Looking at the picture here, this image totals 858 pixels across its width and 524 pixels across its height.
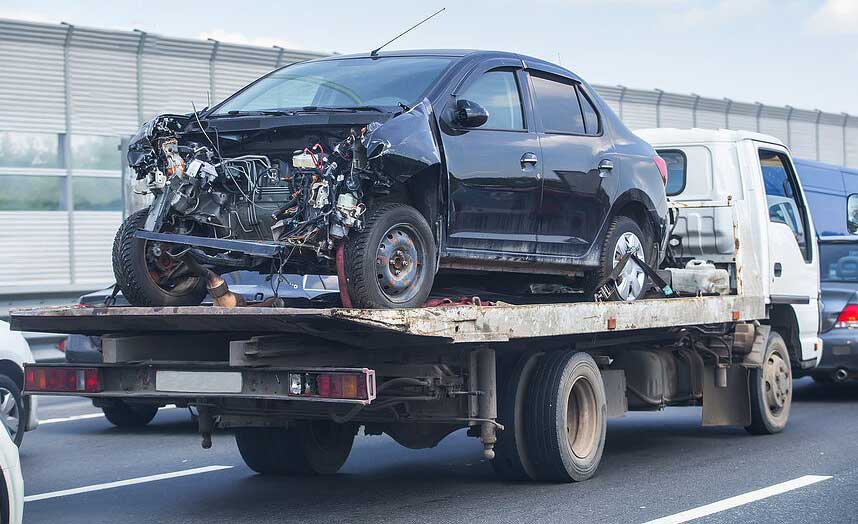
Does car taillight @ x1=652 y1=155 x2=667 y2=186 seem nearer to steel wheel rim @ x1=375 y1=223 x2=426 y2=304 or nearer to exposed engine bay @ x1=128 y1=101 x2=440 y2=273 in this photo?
exposed engine bay @ x1=128 y1=101 x2=440 y2=273

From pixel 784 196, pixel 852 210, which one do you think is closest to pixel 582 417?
pixel 784 196

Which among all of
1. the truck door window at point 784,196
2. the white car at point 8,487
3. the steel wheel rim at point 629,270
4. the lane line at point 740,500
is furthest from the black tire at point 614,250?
the white car at point 8,487

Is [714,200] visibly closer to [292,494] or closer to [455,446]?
[455,446]

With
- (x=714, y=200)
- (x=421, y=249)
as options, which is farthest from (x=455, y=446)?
(x=421, y=249)

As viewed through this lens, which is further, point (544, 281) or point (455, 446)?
point (455, 446)

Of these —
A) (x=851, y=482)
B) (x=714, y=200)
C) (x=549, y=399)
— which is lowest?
(x=851, y=482)

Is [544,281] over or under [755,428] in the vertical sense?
over

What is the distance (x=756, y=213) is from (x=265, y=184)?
536 centimetres

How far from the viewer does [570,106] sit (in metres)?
9.08

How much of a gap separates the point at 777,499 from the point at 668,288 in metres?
2.30

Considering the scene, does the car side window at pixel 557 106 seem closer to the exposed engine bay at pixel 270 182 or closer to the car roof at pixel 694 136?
the exposed engine bay at pixel 270 182

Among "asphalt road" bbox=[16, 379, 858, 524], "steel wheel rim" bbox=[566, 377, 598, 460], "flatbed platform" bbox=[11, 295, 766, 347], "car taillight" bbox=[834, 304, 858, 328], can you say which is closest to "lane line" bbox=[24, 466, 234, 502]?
"asphalt road" bbox=[16, 379, 858, 524]

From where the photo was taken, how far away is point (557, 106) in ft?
29.3

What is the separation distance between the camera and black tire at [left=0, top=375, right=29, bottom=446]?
1006 centimetres
